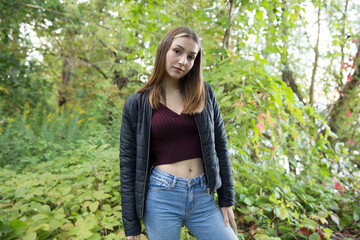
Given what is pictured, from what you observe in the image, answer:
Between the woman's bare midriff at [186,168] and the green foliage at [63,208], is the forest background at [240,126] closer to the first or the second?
the green foliage at [63,208]

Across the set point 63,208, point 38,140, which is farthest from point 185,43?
point 38,140

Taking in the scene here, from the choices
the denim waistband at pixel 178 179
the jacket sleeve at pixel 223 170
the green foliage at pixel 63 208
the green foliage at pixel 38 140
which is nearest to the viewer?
the denim waistband at pixel 178 179

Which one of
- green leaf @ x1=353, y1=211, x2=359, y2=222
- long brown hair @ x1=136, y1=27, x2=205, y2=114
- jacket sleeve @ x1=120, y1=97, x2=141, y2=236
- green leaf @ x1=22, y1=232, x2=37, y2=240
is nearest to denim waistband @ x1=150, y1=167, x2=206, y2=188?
jacket sleeve @ x1=120, y1=97, x2=141, y2=236

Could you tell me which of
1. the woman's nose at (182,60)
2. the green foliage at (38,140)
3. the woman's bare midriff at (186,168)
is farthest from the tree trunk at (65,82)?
the woman's bare midriff at (186,168)

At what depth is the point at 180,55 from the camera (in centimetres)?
149

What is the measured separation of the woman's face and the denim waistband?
0.54 m

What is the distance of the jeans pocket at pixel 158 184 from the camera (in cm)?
144

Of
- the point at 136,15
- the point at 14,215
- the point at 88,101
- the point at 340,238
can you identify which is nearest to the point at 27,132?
the point at 14,215

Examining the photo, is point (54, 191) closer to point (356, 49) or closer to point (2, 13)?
point (2, 13)

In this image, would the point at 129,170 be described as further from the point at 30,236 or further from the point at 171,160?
the point at 30,236

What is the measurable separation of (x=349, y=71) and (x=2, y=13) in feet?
18.7

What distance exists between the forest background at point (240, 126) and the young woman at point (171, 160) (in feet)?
1.79

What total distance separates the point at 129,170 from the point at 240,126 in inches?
45.9

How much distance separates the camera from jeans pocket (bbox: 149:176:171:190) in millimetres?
1436
